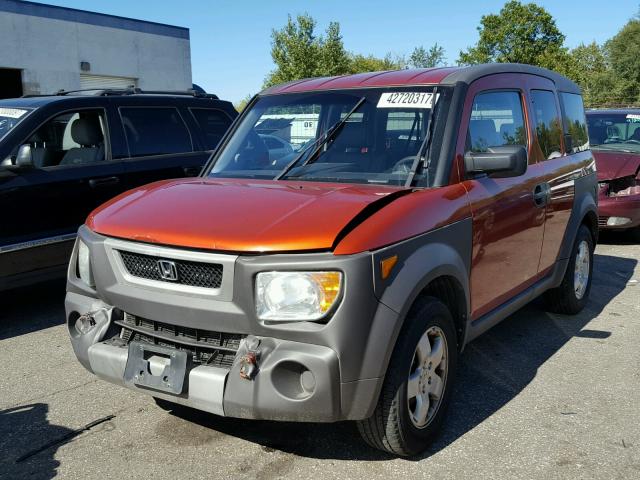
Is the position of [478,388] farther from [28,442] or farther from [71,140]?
[71,140]

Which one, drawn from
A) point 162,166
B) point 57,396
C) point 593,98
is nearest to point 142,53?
point 162,166

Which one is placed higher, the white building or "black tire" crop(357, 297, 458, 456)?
the white building

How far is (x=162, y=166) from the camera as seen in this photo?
250 inches

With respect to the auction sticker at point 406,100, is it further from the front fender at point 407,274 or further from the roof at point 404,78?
the front fender at point 407,274

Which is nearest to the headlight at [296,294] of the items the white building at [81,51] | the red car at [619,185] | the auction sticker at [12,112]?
the auction sticker at [12,112]

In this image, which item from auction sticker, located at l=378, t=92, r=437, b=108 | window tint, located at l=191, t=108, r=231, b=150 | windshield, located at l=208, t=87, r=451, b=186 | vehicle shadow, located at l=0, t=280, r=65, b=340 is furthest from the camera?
window tint, located at l=191, t=108, r=231, b=150

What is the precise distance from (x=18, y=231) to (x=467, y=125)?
368 cm

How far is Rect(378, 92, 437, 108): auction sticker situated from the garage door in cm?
2243

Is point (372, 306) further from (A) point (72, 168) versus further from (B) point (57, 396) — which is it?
(A) point (72, 168)

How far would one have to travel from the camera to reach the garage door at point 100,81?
81.0 ft

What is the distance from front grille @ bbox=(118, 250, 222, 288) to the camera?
2809 millimetres

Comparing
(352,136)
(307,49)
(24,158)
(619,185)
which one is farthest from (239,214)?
(307,49)

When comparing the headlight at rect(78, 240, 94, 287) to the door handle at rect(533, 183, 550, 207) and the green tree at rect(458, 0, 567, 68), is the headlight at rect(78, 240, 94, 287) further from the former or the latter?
the green tree at rect(458, 0, 567, 68)

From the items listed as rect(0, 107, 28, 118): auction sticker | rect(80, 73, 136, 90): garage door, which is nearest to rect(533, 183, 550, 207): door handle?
rect(0, 107, 28, 118): auction sticker
